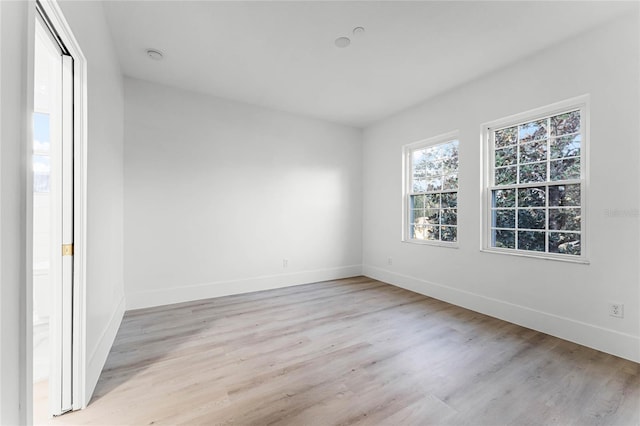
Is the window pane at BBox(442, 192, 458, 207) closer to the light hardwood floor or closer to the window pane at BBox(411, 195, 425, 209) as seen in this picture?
the window pane at BBox(411, 195, 425, 209)

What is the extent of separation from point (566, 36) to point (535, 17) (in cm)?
52

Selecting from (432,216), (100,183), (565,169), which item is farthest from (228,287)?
(565,169)

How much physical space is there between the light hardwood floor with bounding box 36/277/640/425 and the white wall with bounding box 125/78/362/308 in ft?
2.32

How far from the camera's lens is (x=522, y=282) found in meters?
2.82

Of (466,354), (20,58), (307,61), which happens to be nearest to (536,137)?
(466,354)

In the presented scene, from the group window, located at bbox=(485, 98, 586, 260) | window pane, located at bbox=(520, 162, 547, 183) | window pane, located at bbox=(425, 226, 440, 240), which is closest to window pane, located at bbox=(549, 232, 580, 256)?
window, located at bbox=(485, 98, 586, 260)

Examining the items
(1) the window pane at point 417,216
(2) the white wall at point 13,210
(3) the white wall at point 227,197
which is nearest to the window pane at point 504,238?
(1) the window pane at point 417,216

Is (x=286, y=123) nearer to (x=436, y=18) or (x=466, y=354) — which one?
(x=436, y=18)

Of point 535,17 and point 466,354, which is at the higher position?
point 535,17

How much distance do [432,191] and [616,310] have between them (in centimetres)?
220

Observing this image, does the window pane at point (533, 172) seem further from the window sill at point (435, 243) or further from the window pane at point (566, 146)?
the window sill at point (435, 243)

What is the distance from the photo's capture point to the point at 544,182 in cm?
274

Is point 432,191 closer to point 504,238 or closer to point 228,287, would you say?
point 504,238

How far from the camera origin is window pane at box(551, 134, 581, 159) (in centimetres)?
254
